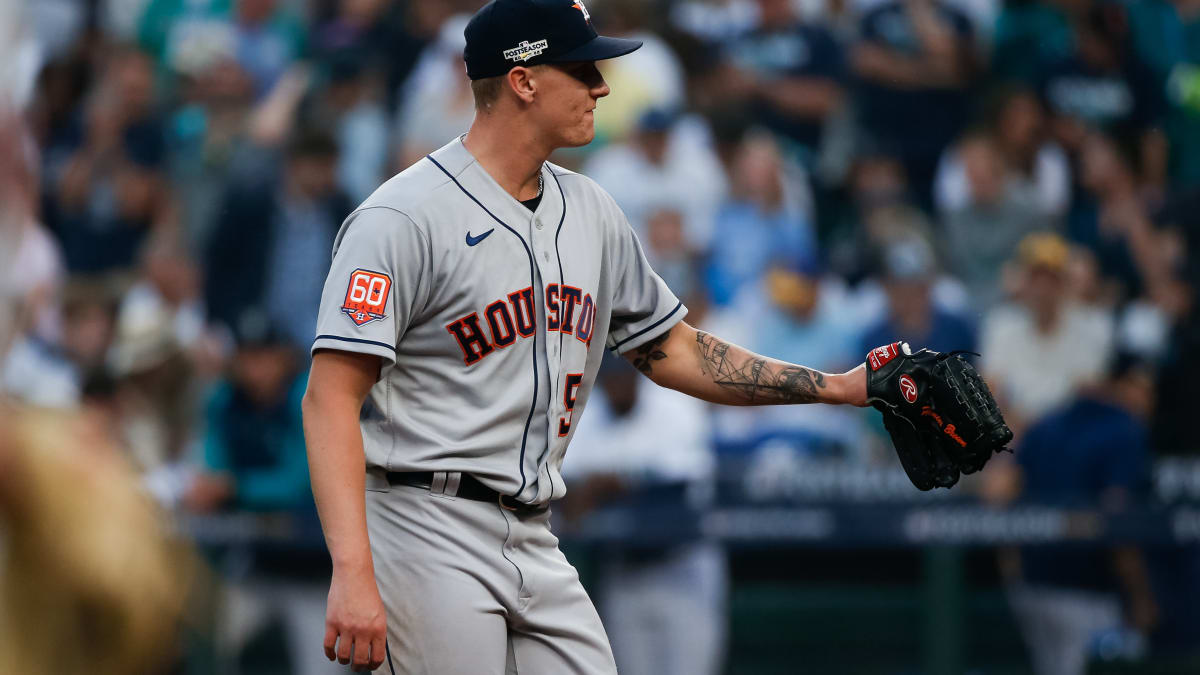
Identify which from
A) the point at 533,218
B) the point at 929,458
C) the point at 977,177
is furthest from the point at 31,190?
the point at 977,177

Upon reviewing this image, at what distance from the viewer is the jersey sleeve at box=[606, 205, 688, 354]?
369cm

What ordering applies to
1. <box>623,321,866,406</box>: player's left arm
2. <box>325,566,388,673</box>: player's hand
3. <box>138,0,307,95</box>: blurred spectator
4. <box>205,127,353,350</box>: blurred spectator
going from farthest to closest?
1. <box>138,0,307,95</box>: blurred spectator
2. <box>205,127,353,350</box>: blurred spectator
3. <box>623,321,866,406</box>: player's left arm
4. <box>325,566,388,673</box>: player's hand

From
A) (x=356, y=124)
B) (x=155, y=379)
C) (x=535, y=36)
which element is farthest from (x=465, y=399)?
(x=356, y=124)

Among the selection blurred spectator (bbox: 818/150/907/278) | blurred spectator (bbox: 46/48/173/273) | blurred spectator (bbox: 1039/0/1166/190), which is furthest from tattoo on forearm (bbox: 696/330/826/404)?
blurred spectator (bbox: 46/48/173/273)

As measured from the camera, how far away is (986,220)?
26.7 ft

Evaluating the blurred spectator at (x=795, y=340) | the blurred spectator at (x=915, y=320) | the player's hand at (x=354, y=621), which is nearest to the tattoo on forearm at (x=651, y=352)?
→ the player's hand at (x=354, y=621)

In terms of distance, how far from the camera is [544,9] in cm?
341

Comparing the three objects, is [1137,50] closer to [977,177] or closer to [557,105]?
[977,177]

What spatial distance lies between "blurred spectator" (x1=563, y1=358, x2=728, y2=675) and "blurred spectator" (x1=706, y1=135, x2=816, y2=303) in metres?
1.05

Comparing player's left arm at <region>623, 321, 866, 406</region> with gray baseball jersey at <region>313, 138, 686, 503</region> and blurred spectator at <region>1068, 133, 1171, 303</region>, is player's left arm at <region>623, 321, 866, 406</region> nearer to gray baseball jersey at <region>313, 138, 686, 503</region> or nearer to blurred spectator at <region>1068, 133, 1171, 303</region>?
gray baseball jersey at <region>313, 138, 686, 503</region>

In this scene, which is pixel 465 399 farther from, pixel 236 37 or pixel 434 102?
pixel 236 37

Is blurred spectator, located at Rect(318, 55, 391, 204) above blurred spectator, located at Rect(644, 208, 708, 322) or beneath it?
above

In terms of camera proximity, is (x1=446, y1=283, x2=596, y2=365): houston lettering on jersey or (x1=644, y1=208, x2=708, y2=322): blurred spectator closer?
(x1=446, y1=283, x2=596, y2=365): houston lettering on jersey

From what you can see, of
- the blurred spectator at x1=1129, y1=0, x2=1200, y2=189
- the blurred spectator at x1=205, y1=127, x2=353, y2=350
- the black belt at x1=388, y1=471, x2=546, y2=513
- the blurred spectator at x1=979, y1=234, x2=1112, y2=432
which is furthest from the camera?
the blurred spectator at x1=1129, y1=0, x2=1200, y2=189
